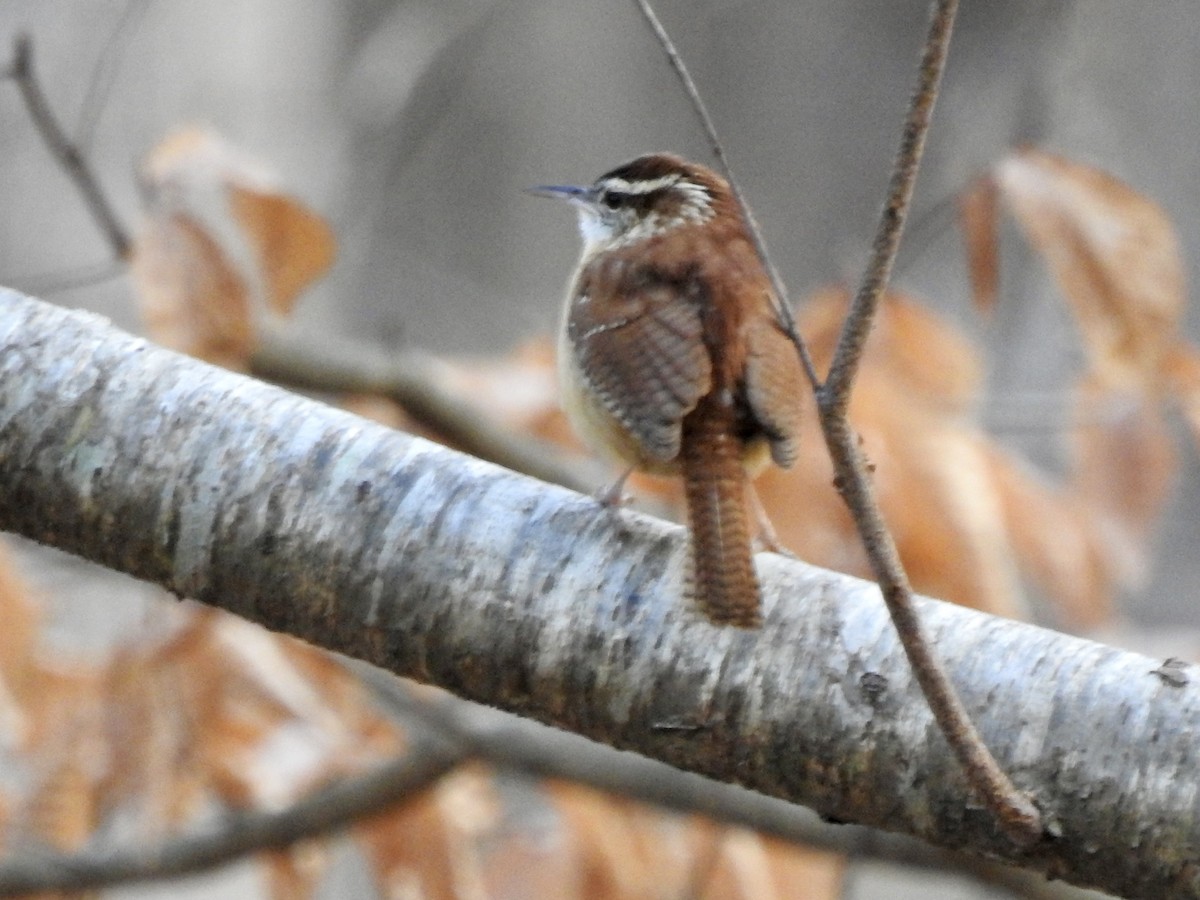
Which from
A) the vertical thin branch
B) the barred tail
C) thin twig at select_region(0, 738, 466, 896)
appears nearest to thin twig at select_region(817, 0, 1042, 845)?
the vertical thin branch

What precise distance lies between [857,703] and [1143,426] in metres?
1.98

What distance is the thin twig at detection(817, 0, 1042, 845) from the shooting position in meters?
1.29

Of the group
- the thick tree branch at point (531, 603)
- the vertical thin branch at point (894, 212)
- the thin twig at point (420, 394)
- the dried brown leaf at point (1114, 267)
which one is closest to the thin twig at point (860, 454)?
the vertical thin branch at point (894, 212)

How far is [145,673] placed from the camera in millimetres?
3010

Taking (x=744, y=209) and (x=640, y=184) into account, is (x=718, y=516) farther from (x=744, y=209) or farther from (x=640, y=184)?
(x=640, y=184)

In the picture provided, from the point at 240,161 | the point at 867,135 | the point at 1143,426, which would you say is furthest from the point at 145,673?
the point at 867,135

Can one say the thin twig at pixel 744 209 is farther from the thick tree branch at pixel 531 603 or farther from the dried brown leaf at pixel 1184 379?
the dried brown leaf at pixel 1184 379

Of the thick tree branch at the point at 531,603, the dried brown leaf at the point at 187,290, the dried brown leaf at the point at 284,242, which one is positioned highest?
the thick tree branch at the point at 531,603

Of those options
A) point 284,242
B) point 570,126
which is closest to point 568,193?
point 284,242

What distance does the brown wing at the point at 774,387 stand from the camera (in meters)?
2.22

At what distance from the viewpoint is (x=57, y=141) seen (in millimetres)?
2844

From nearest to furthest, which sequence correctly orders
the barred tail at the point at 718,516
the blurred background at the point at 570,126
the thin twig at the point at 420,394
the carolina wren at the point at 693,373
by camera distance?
the barred tail at the point at 718,516 < the carolina wren at the point at 693,373 < the thin twig at the point at 420,394 < the blurred background at the point at 570,126

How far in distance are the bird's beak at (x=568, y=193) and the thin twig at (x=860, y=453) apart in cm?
153

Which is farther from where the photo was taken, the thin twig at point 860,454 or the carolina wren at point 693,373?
the carolina wren at point 693,373
